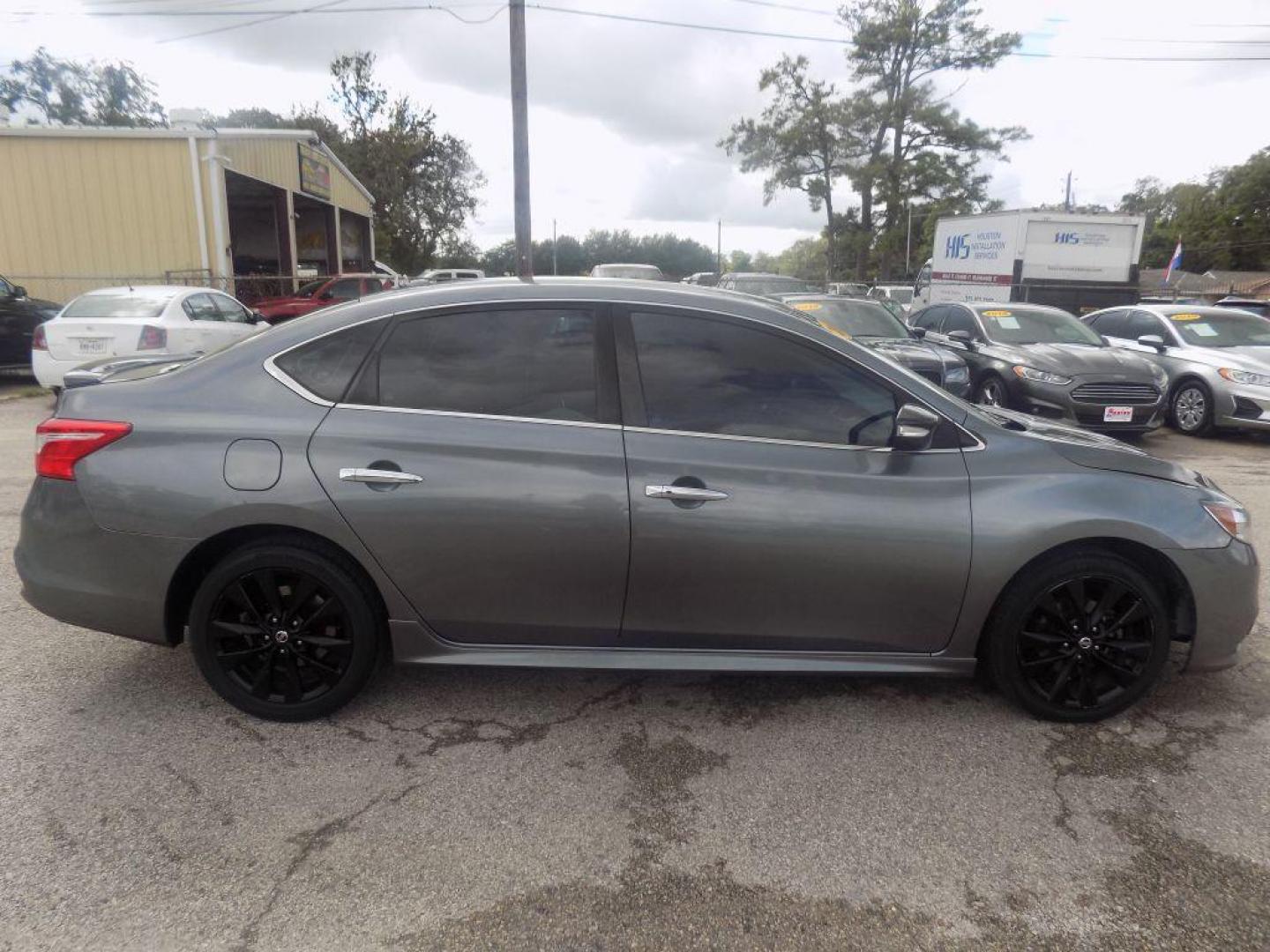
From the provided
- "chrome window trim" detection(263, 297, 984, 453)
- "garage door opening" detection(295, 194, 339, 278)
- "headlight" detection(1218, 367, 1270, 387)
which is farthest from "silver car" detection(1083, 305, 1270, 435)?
"garage door opening" detection(295, 194, 339, 278)

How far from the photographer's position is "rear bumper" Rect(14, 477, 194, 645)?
9.99 feet

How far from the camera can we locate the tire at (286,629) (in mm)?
3064

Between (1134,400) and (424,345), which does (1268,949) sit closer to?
(424,345)

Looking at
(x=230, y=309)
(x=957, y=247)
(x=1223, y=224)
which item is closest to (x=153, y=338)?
(x=230, y=309)

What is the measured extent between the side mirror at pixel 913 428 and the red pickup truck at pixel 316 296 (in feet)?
50.6

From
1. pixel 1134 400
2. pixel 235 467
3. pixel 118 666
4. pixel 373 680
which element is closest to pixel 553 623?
pixel 373 680

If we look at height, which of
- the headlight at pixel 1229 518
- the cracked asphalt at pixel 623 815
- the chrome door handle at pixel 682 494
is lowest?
the cracked asphalt at pixel 623 815

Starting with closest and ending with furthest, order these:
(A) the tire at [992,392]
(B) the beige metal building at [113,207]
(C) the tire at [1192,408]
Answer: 1. (A) the tire at [992,392]
2. (C) the tire at [1192,408]
3. (B) the beige metal building at [113,207]

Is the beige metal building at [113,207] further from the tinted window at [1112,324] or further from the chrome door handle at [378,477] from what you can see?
the chrome door handle at [378,477]

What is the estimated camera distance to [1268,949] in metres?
2.18

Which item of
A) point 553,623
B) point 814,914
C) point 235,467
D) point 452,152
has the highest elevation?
point 452,152

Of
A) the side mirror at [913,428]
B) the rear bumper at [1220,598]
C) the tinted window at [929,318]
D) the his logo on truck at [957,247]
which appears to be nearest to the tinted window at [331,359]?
the side mirror at [913,428]

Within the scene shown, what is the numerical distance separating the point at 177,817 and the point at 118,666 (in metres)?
1.30

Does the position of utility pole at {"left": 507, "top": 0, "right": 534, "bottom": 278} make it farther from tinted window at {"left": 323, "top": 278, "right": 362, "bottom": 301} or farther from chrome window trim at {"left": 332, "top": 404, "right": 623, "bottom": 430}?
chrome window trim at {"left": 332, "top": 404, "right": 623, "bottom": 430}
